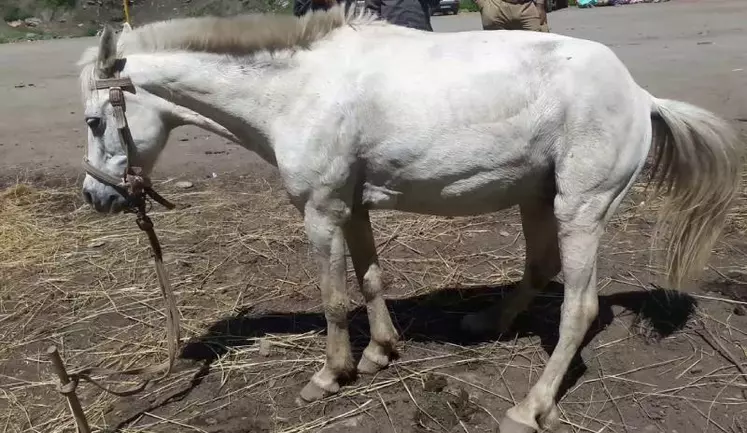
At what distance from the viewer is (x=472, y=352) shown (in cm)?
330

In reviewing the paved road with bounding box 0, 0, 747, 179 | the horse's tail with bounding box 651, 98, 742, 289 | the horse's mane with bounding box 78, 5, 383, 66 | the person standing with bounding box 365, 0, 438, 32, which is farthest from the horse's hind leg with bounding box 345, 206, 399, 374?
the paved road with bounding box 0, 0, 747, 179

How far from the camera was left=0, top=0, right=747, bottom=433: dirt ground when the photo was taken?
2887 mm

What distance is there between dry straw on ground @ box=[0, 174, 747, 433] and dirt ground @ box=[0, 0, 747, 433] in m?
0.01

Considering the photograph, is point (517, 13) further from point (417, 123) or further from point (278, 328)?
point (278, 328)

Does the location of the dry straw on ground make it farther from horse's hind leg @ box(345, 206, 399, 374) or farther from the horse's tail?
the horse's tail

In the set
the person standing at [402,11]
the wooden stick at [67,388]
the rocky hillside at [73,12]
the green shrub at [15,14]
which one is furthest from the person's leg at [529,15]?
the green shrub at [15,14]

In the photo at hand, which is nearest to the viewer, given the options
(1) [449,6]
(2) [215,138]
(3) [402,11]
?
(3) [402,11]

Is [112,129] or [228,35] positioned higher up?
[228,35]

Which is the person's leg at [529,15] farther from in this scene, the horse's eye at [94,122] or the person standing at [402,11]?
the horse's eye at [94,122]

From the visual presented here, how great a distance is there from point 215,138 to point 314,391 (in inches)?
202

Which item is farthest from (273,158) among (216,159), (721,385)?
(216,159)

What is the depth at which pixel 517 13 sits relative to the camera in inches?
181

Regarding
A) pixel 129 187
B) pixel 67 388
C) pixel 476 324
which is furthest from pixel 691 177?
pixel 67 388

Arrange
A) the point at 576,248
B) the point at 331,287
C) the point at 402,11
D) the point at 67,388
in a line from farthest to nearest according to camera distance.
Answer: the point at 402,11 < the point at 331,287 < the point at 576,248 < the point at 67,388
